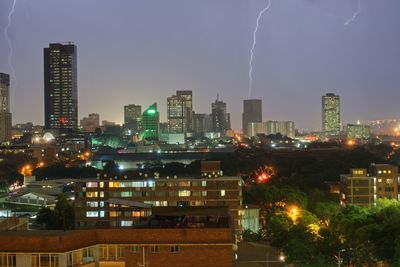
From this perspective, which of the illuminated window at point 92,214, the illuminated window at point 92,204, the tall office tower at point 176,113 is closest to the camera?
the illuminated window at point 92,214

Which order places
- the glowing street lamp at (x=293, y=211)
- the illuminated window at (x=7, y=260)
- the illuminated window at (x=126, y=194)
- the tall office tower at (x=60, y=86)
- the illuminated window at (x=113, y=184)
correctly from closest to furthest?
the illuminated window at (x=7, y=260)
the glowing street lamp at (x=293, y=211)
the illuminated window at (x=113, y=184)
the illuminated window at (x=126, y=194)
the tall office tower at (x=60, y=86)

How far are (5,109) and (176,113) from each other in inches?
1966

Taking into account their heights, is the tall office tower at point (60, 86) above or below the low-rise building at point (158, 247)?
above

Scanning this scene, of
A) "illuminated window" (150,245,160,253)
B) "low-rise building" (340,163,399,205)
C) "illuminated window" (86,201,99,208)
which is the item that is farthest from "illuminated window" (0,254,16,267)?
"low-rise building" (340,163,399,205)

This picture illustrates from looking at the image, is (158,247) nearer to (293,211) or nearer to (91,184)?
(293,211)

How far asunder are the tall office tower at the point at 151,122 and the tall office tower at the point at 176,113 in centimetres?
2457

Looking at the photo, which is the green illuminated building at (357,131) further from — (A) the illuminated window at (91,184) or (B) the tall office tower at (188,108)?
(A) the illuminated window at (91,184)

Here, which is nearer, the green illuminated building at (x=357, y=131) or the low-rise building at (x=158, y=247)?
the low-rise building at (x=158, y=247)

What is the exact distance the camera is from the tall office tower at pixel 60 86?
156 m

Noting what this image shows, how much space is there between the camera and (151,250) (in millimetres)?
13445

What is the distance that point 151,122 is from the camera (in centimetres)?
15888

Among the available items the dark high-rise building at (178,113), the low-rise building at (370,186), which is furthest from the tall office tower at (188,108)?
the low-rise building at (370,186)

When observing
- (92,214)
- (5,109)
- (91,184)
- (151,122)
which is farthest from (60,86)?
(92,214)

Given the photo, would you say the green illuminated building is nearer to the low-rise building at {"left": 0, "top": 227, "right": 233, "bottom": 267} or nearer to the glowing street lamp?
the glowing street lamp
